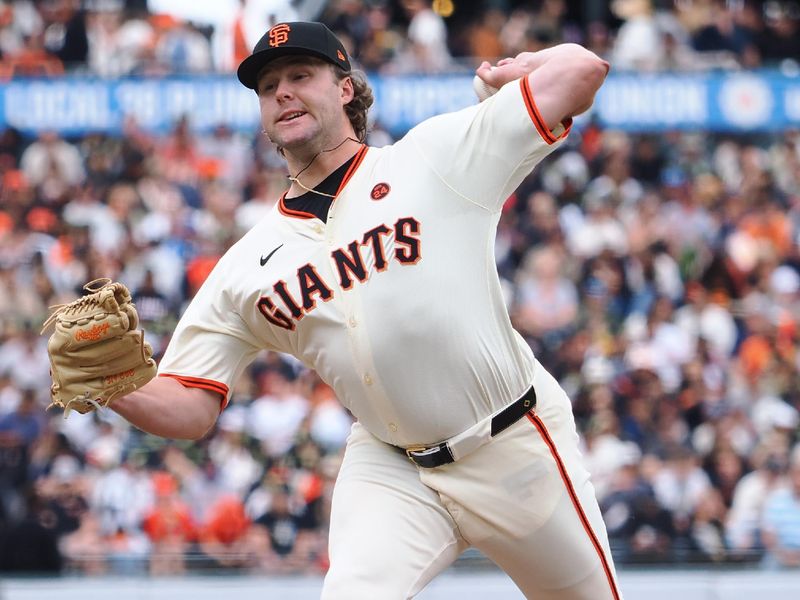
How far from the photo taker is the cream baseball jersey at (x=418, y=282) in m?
4.33

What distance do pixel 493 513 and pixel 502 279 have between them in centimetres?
804

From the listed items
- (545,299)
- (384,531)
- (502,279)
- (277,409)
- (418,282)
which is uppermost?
(418,282)

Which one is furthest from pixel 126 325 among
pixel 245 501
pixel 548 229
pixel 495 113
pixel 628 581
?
pixel 548 229

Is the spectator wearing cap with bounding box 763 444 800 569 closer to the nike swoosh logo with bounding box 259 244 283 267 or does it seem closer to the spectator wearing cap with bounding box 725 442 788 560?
the spectator wearing cap with bounding box 725 442 788 560

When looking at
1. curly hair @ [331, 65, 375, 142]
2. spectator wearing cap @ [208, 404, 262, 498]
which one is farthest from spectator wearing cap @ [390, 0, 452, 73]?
curly hair @ [331, 65, 375, 142]

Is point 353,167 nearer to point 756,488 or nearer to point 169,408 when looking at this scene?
point 169,408

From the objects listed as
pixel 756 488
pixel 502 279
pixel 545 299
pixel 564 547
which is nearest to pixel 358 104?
pixel 564 547

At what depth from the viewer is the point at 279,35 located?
14.9 feet

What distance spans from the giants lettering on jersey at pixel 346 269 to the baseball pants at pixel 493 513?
516mm

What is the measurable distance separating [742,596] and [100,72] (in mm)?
9035

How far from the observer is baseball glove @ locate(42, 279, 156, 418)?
419cm

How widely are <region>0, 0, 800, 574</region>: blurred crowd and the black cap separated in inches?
181

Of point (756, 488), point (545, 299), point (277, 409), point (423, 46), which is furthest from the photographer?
point (423, 46)

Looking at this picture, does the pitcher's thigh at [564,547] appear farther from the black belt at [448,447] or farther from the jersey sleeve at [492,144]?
the jersey sleeve at [492,144]
